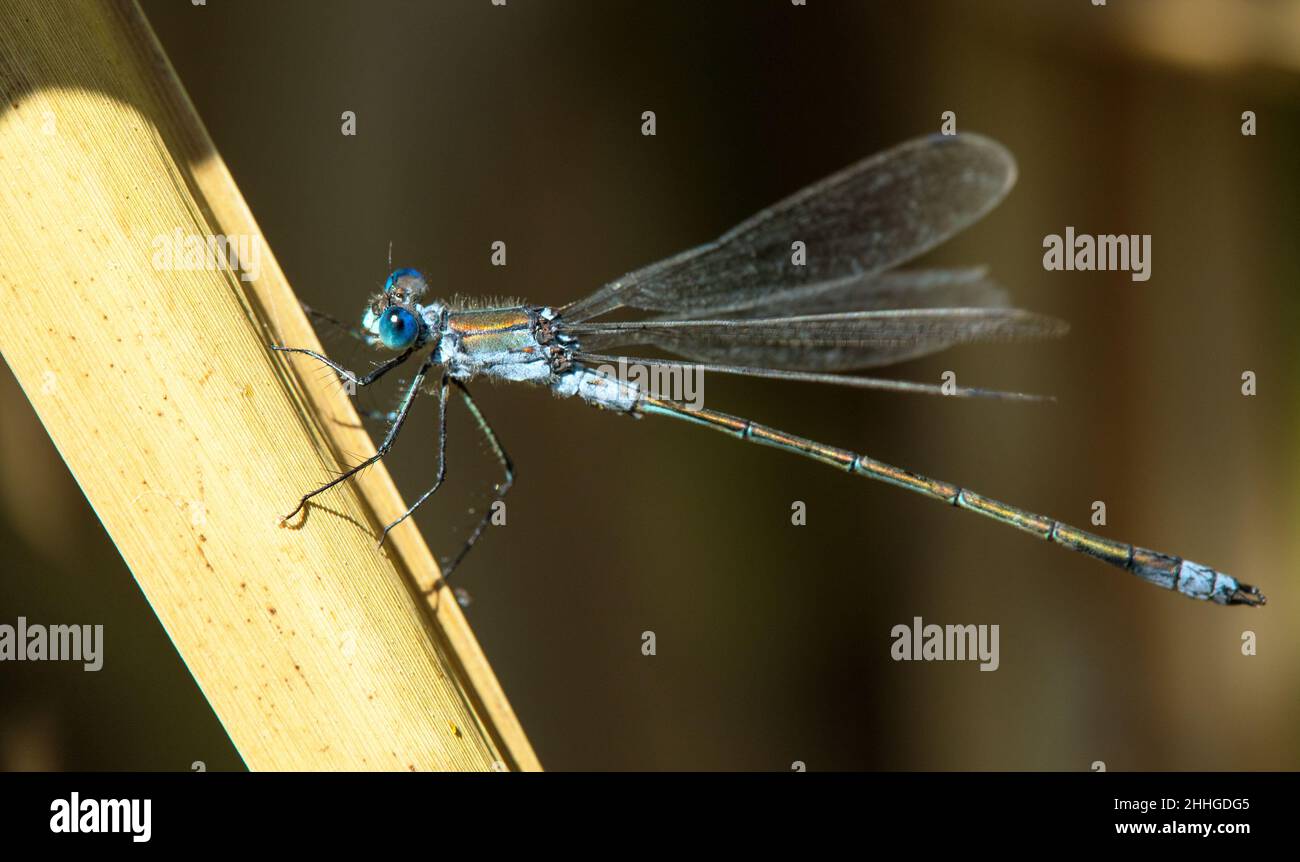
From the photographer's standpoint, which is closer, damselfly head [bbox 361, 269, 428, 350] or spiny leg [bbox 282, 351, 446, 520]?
spiny leg [bbox 282, 351, 446, 520]

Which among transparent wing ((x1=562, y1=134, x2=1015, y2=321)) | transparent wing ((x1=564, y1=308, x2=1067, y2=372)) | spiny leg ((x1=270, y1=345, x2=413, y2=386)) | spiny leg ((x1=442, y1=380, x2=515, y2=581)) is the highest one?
transparent wing ((x1=562, y1=134, x2=1015, y2=321))

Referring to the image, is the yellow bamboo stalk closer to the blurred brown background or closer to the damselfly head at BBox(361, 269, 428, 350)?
the damselfly head at BBox(361, 269, 428, 350)

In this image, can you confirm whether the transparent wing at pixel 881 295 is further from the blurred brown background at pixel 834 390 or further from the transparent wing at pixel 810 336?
the blurred brown background at pixel 834 390

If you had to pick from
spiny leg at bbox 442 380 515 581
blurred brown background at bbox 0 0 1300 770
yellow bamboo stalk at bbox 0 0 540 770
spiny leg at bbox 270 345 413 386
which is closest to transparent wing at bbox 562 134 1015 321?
spiny leg at bbox 442 380 515 581

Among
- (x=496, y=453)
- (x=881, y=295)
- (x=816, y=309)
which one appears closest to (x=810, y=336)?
(x=816, y=309)

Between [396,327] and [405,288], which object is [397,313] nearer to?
[396,327]
